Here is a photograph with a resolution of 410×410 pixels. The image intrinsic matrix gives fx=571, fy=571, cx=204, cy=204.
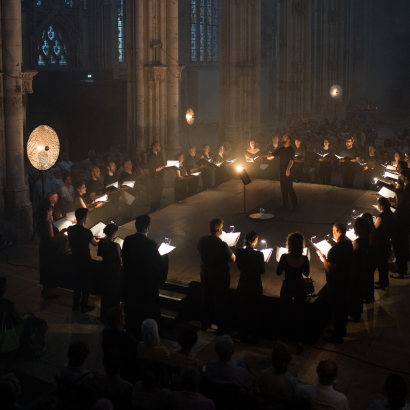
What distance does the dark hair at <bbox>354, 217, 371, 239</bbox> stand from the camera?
7.24 m

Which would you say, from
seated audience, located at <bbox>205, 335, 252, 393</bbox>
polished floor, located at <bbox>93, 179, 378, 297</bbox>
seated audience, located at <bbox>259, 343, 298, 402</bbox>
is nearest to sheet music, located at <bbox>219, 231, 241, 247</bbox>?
polished floor, located at <bbox>93, 179, 378, 297</bbox>

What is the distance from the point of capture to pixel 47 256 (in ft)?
27.2

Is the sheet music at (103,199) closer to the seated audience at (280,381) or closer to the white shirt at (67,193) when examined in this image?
the white shirt at (67,193)

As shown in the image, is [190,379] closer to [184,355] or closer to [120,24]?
[184,355]

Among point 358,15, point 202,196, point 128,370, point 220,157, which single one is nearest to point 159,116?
point 220,157

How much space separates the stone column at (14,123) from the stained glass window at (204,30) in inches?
930

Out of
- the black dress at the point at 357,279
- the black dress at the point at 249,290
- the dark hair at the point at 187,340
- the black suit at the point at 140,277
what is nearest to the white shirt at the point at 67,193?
the black suit at the point at 140,277

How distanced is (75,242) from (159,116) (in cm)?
836

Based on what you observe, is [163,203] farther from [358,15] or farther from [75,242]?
[358,15]

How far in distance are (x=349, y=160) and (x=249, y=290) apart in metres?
8.44

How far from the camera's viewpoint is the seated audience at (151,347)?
5312mm

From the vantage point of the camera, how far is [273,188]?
14.1 metres

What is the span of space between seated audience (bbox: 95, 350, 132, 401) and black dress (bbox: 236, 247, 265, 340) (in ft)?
7.80

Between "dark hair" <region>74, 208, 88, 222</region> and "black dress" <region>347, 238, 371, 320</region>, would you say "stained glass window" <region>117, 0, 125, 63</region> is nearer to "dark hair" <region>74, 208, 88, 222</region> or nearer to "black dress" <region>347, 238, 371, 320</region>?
"dark hair" <region>74, 208, 88, 222</region>
